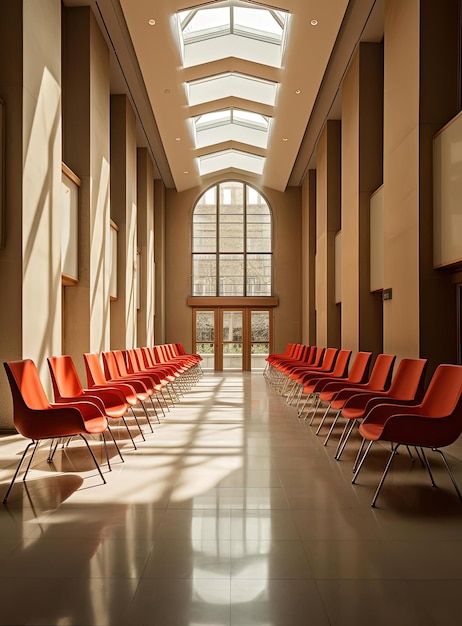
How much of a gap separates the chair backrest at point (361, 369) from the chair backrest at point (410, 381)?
4.70 feet

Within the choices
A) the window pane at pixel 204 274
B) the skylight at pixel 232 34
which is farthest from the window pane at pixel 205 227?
the skylight at pixel 232 34

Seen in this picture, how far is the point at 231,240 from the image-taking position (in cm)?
2019

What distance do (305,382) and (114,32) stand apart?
699 cm

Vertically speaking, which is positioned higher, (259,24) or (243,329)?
(259,24)

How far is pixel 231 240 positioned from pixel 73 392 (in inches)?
588

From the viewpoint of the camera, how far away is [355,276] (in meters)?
→ 10.6

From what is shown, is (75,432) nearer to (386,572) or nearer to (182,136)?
(386,572)

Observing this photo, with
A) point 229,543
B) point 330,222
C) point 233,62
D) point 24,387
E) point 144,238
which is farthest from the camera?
point 144,238

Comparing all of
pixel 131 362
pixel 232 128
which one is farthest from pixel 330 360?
pixel 232 128

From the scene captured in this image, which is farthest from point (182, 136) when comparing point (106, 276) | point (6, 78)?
point (6, 78)

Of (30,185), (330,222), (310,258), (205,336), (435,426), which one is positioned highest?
(330,222)

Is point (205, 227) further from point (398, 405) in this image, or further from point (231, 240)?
point (398, 405)

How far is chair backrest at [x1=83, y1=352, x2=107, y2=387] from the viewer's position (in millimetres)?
6500

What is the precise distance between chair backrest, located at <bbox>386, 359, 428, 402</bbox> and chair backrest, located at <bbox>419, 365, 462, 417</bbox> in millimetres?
469
